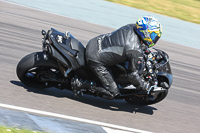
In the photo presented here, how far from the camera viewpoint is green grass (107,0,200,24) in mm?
20125

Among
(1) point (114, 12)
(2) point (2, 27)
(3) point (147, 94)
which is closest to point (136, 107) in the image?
Answer: (3) point (147, 94)

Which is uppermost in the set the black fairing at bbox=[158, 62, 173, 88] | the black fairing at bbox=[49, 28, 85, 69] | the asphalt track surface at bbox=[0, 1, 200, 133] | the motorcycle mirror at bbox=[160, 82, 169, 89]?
the black fairing at bbox=[49, 28, 85, 69]

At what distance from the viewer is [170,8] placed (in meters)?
21.5

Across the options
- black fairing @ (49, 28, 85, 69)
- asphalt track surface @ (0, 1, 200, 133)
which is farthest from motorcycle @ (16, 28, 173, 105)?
asphalt track surface @ (0, 1, 200, 133)

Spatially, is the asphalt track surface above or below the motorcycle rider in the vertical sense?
below

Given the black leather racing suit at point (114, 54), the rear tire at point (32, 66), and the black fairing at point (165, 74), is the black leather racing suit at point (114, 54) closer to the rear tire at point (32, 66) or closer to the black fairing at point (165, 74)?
the black fairing at point (165, 74)

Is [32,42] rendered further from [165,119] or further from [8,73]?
[165,119]

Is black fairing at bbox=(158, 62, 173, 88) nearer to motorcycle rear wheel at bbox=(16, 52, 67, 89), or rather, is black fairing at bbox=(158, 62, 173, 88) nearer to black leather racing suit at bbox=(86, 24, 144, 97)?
black leather racing suit at bbox=(86, 24, 144, 97)

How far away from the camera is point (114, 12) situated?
17344 millimetres

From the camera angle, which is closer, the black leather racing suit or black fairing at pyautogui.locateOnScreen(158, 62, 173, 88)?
the black leather racing suit

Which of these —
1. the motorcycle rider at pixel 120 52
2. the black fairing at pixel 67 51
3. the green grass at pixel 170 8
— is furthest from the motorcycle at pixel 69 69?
the green grass at pixel 170 8

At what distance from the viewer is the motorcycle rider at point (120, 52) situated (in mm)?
6539

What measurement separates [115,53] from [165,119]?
152cm

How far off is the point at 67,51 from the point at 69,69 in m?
0.30
